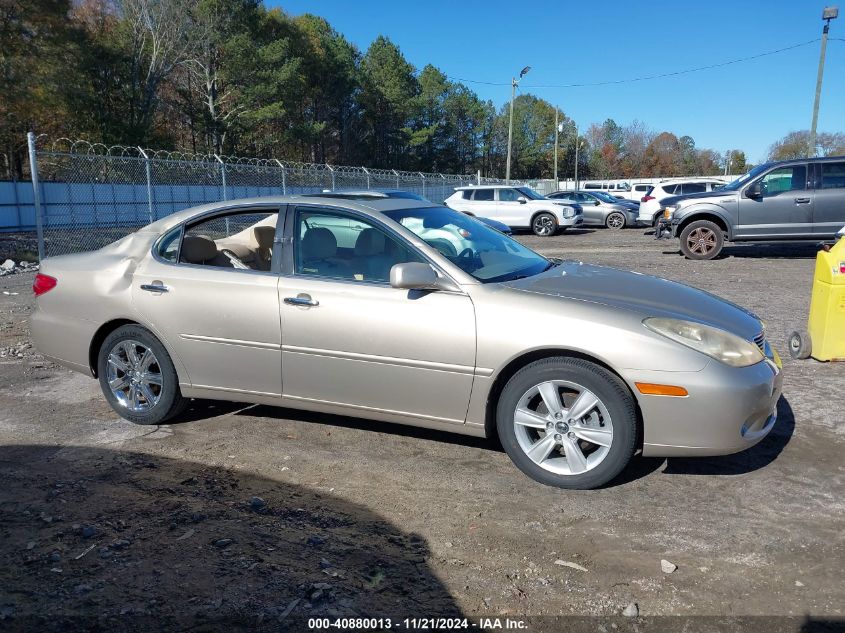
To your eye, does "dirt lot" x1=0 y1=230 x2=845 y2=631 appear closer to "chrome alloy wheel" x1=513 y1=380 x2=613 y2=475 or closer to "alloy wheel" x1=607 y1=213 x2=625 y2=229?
"chrome alloy wheel" x1=513 y1=380 x2=613 y2=475

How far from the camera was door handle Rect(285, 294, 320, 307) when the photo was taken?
4.09 m

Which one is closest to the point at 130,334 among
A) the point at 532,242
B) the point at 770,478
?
the point at 770,478

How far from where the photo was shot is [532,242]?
2006cm

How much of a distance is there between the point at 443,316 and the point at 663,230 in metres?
12.6

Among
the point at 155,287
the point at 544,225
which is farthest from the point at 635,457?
the point at 544,225

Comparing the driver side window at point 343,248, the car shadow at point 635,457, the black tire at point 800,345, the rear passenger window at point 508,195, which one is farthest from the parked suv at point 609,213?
the driver side window at point 343,248

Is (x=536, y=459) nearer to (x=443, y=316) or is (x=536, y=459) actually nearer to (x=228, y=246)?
(x=443, y=316)

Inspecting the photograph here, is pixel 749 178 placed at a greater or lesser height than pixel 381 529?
greater

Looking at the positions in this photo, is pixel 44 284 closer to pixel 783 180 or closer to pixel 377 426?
pixel 377 426

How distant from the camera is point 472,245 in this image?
4480 mm

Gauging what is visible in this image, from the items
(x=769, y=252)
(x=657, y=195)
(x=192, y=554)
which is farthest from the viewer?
(x=657, y=195)

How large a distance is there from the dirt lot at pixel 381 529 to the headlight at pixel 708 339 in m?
0.72

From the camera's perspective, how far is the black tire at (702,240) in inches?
544

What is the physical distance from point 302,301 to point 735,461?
2.76 meters
